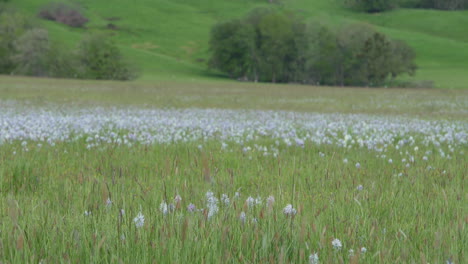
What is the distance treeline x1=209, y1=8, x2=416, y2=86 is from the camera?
3123 inches

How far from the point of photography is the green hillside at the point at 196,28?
97500mm

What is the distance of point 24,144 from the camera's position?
21.4ft

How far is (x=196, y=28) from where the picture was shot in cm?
13000

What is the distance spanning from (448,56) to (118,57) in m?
74.0

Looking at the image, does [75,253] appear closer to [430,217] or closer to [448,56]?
[430,217]

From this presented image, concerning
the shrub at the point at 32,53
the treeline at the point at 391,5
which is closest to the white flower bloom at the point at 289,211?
the shrub at the point at 32,53

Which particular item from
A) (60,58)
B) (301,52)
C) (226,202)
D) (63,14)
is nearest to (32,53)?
(60,58)

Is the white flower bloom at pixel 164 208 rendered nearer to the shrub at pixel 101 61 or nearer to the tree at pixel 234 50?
the shrub at pixel 101 61

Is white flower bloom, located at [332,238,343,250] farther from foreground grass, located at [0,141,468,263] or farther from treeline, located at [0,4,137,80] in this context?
treeline, located at [0,4,137,80]

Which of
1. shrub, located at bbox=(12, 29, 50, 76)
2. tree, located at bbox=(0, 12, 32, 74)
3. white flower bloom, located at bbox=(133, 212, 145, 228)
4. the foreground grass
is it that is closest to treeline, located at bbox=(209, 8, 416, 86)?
shrub, located at bbox=(12, 29, 50, 76)

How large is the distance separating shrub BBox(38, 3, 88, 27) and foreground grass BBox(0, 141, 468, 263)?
131288 millimetres

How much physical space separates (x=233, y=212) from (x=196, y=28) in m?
132

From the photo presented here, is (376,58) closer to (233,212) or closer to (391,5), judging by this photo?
(233,212)

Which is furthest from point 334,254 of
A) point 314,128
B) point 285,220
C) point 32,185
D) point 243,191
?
point 314,128
